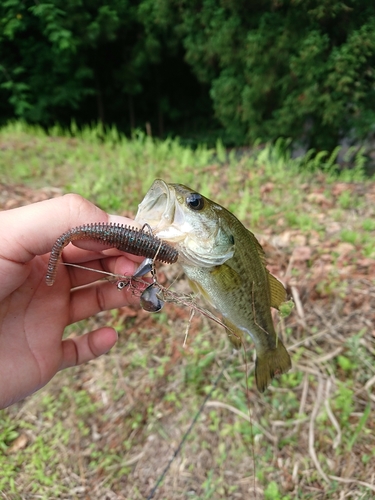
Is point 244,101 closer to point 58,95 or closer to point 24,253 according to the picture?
point 58,95

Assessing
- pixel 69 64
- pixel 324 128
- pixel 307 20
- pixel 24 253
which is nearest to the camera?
pixel 24 253

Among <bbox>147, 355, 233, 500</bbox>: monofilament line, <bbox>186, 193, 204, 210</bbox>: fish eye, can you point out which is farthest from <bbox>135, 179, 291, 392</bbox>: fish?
<bbox>147, 355, 233, 500</bbox>: monofilament line

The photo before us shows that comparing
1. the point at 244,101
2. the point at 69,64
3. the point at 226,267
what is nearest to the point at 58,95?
the point at 69,64

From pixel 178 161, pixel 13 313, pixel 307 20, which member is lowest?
pixel 178 161

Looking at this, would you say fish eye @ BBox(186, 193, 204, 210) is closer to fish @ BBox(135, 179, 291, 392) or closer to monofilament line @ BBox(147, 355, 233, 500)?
fish @ BBox(135, 179, 291, 392)

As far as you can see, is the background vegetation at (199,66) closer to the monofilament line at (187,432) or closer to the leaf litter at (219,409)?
the leaf litter at (219,409)

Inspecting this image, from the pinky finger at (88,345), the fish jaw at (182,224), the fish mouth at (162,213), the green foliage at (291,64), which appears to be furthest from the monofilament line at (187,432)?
the green foliage at (291,64)

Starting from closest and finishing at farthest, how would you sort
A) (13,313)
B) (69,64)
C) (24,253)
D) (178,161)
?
1. (24,253)
2. (13,313)
3. (178,161)
4. (69,64)

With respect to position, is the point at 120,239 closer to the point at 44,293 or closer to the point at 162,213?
the point at 162,213
